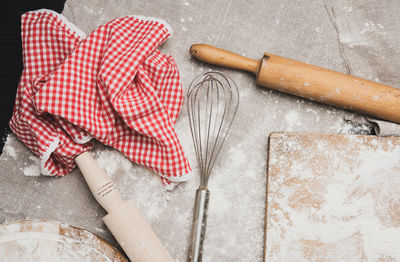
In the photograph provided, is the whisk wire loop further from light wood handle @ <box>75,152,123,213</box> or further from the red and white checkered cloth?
light wood handle @ <box>75,152,123,213</box>

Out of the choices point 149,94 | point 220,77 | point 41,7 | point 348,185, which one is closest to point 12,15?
point 41,7

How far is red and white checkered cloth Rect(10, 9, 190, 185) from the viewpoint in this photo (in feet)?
2.28

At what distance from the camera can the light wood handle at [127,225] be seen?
2.18 ft

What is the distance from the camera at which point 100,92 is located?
0.71 metres

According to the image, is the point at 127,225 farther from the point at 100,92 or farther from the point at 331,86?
the point at 331,86

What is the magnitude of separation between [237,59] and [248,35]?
109mm

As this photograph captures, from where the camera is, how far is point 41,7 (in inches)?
31.3

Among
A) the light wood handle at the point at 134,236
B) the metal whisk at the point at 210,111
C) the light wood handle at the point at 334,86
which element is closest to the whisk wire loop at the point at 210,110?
the metal whisk at the point at 210,111

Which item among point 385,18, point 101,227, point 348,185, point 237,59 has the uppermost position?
point 385,18

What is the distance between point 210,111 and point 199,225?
0.28 metres

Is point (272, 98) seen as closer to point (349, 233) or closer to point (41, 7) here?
point (349, 233)

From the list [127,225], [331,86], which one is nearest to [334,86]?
[331,86]

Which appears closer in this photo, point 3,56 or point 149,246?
point 149,246

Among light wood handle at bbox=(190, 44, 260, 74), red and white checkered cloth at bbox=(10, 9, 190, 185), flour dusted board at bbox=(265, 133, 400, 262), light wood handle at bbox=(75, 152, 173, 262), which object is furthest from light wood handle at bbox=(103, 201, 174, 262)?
light wood handle at bbox=(190, 44, 260, 74)
